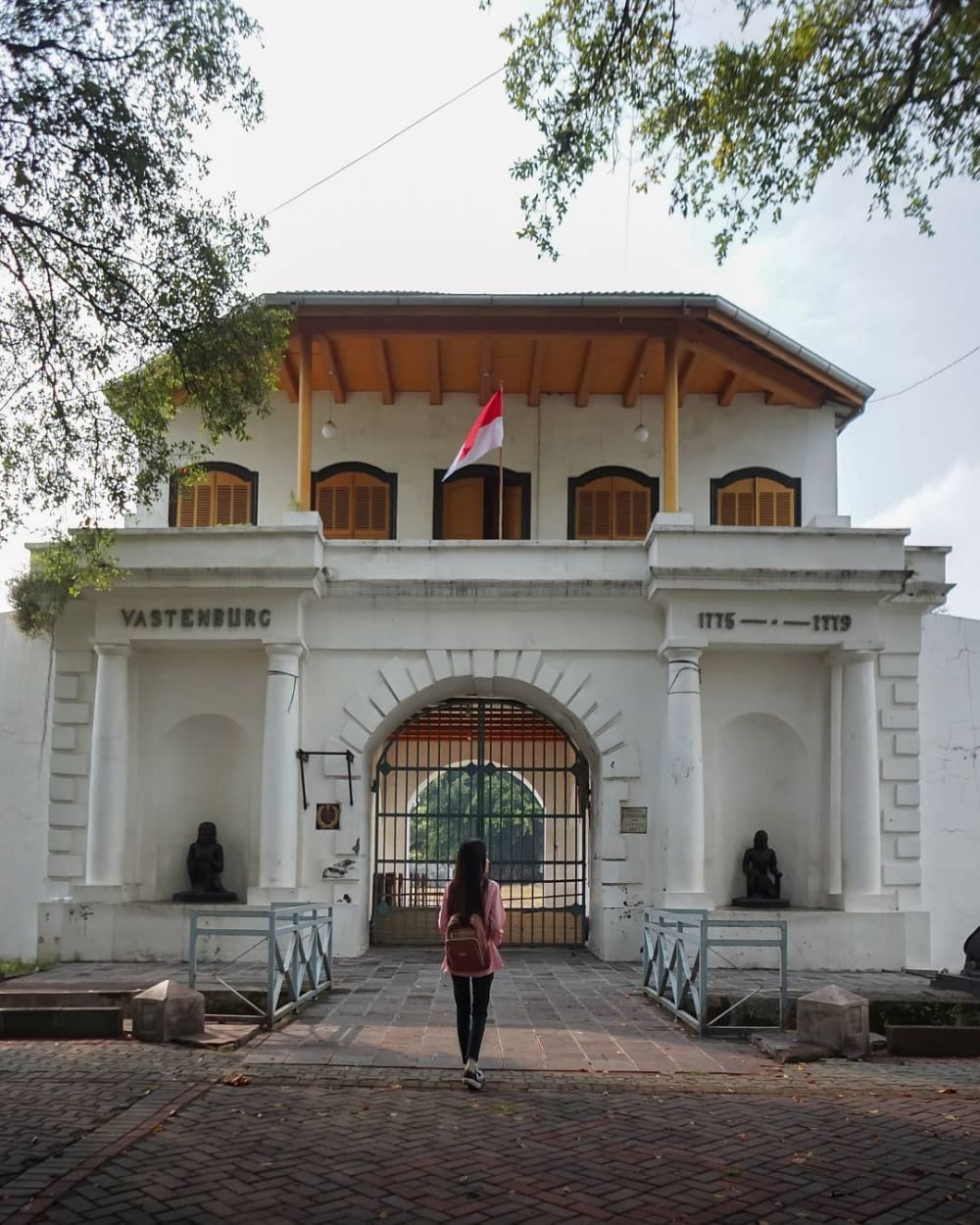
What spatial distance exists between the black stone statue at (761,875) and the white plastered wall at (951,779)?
2.12 m

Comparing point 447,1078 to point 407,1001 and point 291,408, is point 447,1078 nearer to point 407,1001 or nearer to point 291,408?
point 407,1001

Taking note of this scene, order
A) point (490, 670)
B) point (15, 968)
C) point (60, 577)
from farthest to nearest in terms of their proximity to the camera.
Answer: point (490, 670)
point (15, 968)
point (60, 577)

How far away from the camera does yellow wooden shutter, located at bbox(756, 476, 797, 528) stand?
750 inches

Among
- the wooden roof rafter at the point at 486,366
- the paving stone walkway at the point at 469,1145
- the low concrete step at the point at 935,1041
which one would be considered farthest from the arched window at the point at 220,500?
the low concrete step at the point at 935,1041

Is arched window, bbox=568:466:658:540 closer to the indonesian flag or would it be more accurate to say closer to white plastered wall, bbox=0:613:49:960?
the indonesian flag

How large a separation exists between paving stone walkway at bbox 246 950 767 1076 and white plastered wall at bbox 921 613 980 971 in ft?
16.0

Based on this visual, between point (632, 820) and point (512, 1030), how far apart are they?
5.75 m

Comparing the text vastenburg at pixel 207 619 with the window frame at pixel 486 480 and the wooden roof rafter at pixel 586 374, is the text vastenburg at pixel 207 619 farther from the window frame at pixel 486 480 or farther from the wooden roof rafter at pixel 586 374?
the wooden roof rafter at pixel 586 374

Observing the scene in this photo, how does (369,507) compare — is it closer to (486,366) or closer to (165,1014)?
(486,366)

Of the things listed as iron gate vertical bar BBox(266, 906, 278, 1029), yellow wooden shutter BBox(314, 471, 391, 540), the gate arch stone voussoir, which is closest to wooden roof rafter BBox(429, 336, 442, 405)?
yellow wooden shutter BBox(314, 471, 391, 540)

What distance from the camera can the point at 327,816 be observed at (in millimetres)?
16234

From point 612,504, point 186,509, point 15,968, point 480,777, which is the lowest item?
point 15,968

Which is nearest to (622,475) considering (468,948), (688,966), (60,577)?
(60,577)

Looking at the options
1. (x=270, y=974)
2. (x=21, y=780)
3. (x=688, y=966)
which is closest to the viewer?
(x=270, y=974)
